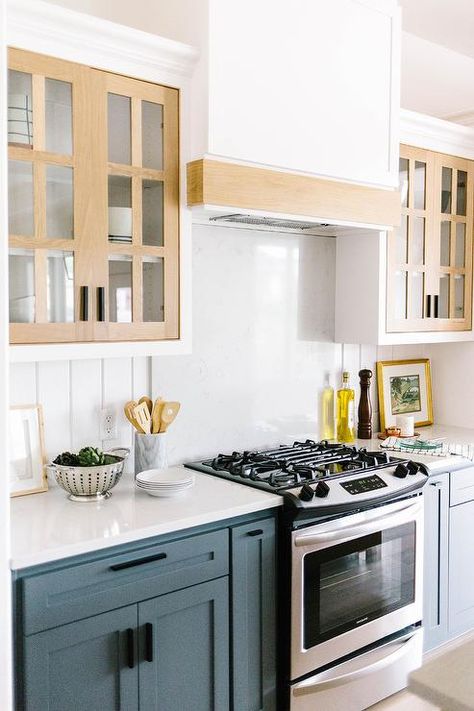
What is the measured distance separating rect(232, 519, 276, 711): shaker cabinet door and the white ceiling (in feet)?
7.80

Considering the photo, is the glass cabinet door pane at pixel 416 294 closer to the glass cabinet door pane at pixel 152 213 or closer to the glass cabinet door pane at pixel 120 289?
the glass cabinet door pane at pixel 152 213

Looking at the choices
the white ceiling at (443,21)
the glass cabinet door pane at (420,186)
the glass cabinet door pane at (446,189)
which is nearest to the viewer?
the white ceiling at (443,21)

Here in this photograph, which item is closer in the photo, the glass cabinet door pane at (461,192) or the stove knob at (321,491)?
the stove knob at (321,491)

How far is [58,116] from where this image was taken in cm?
219

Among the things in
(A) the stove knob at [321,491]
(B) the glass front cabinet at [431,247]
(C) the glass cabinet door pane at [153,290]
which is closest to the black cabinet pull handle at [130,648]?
(A) the stove knob at [321,491]

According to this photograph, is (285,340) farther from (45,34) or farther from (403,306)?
(45,34)

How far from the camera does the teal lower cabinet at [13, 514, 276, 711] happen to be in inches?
73.8

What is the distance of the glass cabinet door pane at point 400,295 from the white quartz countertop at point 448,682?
2.13 metres

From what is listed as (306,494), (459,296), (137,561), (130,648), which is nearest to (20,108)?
(137,561)

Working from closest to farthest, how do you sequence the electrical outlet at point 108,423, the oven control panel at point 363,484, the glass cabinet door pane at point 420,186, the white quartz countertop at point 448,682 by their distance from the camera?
the white quartz countertop at point 448,682, the oven control panel at point 363,484, the electrical outlet at point 108,423, the glass cabinet door pane at point 420,186

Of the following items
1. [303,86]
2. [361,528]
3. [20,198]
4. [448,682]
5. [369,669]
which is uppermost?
[303,86]

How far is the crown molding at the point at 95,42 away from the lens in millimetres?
2072

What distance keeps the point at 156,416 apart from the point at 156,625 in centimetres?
77

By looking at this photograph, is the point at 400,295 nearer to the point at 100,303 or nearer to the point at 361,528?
the point at 361,528
